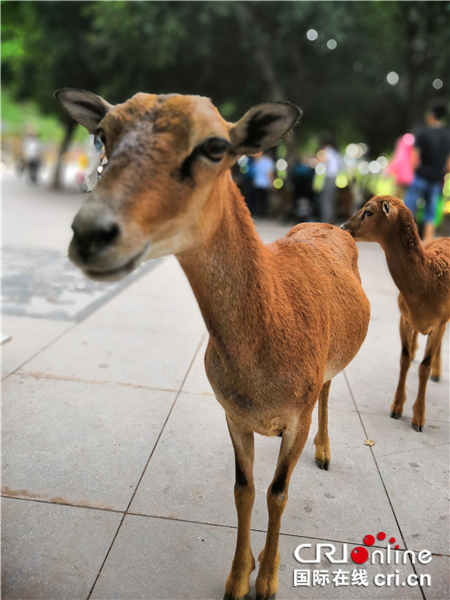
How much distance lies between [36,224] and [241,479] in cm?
1080

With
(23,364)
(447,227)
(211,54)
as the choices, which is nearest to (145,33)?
(211,54)

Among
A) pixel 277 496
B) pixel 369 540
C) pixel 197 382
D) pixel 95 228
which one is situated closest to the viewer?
pixel 95 228

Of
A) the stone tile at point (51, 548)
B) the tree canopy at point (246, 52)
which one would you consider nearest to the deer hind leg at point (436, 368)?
the stone tile at point (51, 548)

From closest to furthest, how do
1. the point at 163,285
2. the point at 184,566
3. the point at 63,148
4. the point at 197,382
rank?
the point at 184,566, the point at 197,382, the point at 163,285, the point at 63,148

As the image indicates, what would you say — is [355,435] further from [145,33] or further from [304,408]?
[145,33]

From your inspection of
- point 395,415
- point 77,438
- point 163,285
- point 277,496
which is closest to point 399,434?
point 395,415

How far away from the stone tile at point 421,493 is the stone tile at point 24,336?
3.19 meters

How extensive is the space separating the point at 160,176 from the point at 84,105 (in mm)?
696

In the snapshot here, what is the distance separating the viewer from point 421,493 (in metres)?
2.83

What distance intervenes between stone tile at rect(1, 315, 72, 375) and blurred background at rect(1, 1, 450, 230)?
7365mm

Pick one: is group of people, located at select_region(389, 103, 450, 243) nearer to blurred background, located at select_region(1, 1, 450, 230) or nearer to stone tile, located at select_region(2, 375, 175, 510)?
blurred background, located at select_region(1, 1, 450, 230)

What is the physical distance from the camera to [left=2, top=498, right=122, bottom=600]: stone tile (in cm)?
211

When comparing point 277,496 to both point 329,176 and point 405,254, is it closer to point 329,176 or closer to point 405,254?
point 405,254

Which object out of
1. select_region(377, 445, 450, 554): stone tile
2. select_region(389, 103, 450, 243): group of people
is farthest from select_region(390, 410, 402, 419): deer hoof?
select_region(389, 103, 450, 243): group of people
